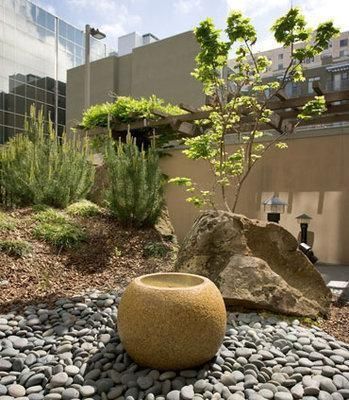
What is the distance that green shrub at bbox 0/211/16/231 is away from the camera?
14.8 ft

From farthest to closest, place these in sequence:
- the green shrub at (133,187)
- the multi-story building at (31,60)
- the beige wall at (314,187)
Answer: the multi-story building at (31,60)
the beige wall at (314,187)
the green shrub at (133,187)

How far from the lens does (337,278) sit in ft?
17.5

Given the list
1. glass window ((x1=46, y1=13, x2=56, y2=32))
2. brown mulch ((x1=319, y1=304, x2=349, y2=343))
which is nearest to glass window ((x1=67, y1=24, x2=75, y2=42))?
glass window ((x1=46, y1=13, x2=56, y2=32))

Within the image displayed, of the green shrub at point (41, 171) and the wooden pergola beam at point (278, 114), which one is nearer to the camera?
the green shrub at point (41, 171)

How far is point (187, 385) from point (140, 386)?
0.27m

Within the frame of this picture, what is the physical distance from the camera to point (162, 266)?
4.65 meters

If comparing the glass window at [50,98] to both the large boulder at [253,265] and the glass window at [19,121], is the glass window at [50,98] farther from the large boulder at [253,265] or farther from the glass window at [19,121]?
the large boulder at [253,265]

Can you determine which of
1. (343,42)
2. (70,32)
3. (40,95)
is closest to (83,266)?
(40,95)

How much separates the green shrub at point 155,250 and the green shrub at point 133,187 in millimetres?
575

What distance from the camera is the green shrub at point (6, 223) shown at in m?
4.51

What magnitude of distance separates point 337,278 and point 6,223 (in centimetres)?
449

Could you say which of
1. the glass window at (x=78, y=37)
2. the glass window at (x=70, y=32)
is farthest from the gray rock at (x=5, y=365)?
the glass window at (x=78, y=37)

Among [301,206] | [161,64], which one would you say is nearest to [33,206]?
[301,206]

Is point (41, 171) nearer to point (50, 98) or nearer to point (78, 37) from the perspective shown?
point (50, 98)
